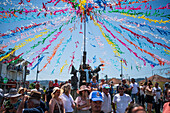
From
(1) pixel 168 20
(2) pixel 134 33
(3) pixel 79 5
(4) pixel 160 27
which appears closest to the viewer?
(1) pixel 168 20

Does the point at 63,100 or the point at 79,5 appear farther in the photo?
the point at 79,5

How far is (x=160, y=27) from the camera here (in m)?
7.34

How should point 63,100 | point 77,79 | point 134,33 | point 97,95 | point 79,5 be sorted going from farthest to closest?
1. point 77,79
2. point 79,5
3. point 134,33
4. point 63,100
5. point 97,95

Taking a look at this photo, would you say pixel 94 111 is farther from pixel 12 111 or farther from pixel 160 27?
pixel 160 27

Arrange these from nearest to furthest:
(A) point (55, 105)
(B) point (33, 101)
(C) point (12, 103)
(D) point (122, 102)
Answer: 1. (B) point (33, 101)
2. (A) point (55, 105)
3. (C) point (12, 103)
4. (D) point (122, 102)

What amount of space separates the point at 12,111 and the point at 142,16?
24.2 feet

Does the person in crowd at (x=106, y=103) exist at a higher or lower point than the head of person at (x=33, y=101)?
lower

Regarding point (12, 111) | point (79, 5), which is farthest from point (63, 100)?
point (79, 5)

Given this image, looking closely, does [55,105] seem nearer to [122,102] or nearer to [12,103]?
[12,103]

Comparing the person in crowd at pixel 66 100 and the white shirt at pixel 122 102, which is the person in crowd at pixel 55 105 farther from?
the white shirt at pixel 122 102

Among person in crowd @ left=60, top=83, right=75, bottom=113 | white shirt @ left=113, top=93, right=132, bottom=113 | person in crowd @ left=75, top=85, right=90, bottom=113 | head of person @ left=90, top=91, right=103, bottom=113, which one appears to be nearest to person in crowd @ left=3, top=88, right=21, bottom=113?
person in crowd @ left=60, top=83, right=75, bottom=113

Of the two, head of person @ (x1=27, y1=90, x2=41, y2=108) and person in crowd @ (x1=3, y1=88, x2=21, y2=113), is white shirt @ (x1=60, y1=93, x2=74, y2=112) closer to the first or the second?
person in crowd @ (x1=3, y1=88, x2=21, y2=113)

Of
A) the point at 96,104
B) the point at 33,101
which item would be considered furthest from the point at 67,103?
the point at 96,104

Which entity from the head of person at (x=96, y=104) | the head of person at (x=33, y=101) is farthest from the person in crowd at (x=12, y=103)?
the head of person at (x=96, y=104)
